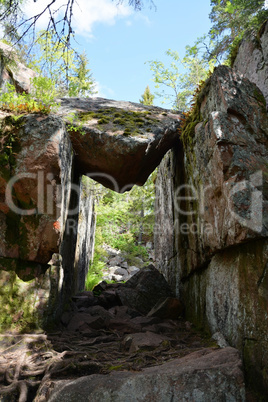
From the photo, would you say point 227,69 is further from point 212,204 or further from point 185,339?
point 185,339

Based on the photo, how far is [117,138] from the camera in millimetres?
5367

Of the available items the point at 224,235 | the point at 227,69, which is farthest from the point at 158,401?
the point at 227,69

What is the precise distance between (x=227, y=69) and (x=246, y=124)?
3.12 ft

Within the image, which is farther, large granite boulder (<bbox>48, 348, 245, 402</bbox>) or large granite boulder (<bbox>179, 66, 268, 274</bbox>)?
large granite boulder (<bbox>179, 66, 268, 274</bbox>)

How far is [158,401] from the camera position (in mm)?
2365

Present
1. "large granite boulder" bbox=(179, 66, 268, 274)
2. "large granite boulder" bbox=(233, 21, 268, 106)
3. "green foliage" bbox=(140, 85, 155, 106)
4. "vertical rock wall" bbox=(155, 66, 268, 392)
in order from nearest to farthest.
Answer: "vertical rock wall" bbox=(155, 66, 268, 392)
"large granite boulder" bbox=(179, 66, 268, 274)
"large granite boulder" bbox=(233, 21, 268, 106)
"green foliage" bbox=(140, 85, 155, 106)

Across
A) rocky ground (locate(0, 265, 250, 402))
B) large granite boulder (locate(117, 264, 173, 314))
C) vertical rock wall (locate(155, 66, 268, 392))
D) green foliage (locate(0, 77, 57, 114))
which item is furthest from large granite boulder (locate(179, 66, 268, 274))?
green foliage (locate(0, 77, 57, 114))

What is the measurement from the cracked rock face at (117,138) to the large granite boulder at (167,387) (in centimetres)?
367

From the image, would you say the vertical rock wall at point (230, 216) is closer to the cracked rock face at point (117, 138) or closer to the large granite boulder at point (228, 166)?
the large granite boulder at point (228, 166)

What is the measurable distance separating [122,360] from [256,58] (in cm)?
514

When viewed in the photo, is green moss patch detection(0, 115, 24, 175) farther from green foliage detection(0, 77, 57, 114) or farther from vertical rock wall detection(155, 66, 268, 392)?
vertical rock wall detection(155, 66, 268, 392)

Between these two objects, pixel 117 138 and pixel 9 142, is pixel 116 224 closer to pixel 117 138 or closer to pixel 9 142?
pixel 117 138

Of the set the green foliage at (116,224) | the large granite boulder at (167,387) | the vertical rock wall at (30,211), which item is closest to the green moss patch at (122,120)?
the vertical rock wall at (30,211)

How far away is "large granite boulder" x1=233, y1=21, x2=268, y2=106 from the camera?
5.01m
